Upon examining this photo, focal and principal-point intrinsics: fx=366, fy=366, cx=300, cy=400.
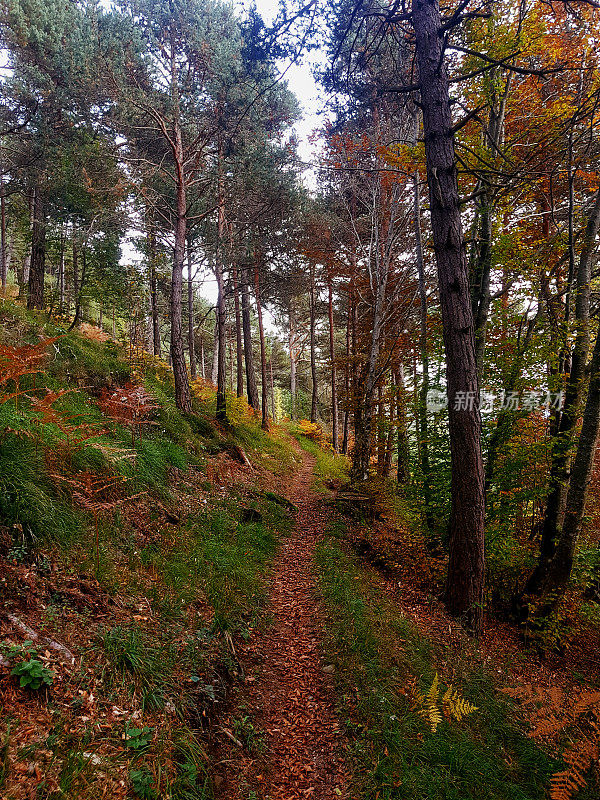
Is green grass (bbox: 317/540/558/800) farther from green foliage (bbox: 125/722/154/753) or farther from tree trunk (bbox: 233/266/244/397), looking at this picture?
tree trunk (bbox: 233/266/244/397)

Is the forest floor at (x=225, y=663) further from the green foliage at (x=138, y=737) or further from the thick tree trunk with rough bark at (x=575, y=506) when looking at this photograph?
the thick tree trunk with rough bark at (x=575, y=506)

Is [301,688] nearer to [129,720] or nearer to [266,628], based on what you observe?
[266,628]

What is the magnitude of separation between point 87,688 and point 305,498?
340 inches

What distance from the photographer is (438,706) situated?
343 cm

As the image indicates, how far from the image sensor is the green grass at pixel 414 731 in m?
2.73

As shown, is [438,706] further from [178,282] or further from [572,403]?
[178,282]

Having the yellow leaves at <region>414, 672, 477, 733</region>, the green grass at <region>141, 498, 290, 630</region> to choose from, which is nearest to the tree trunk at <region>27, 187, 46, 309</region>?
the green grass at <region>141, 498, 290, 630</region>

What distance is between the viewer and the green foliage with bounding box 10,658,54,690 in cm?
230

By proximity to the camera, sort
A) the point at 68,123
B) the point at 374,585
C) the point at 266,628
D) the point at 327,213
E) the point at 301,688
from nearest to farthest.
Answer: the point at 301,688 → the point at 266,628 → the point at 374,585 → the point at 68,123 → the point at 327,213

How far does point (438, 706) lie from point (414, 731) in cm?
42

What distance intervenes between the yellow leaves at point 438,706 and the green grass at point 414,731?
6 cm

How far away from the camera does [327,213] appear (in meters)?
13.9

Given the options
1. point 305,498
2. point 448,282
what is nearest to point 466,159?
point 448,282

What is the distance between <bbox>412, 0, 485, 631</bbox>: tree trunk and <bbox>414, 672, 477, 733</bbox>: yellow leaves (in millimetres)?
1647
